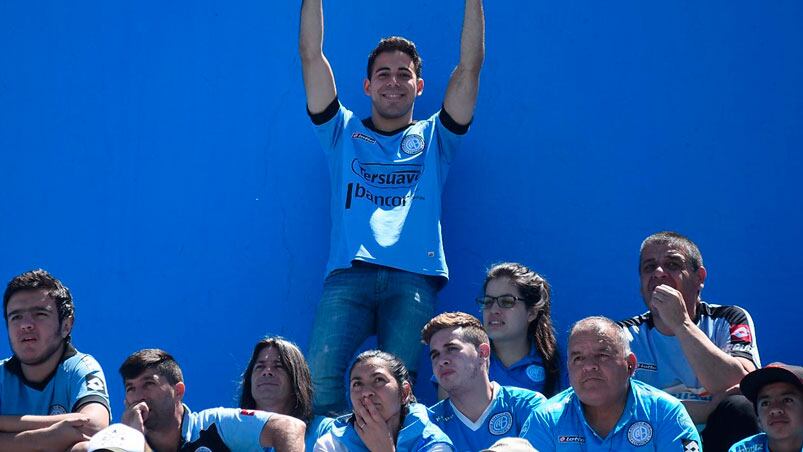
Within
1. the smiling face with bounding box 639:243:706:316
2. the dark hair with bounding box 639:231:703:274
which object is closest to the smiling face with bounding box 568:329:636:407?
the smiling face with bounding box 639:243:706:316

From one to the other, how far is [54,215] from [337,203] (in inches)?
66.3

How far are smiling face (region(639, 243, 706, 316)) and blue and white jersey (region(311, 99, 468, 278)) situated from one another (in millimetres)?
893

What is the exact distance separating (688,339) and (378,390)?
1.20 m

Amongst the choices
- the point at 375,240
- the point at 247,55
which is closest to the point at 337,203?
the point at 375,240

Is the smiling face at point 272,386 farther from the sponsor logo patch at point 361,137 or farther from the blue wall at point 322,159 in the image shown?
the sponsor logo patch at point 361,137

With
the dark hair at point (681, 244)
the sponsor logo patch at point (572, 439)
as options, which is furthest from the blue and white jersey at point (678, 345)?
the sponsor logo patch at point (572, 439)

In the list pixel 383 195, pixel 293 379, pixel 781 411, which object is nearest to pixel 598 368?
pixel 781 411

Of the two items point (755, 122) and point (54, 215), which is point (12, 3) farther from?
point (755, 122)

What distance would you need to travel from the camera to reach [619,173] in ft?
18.4

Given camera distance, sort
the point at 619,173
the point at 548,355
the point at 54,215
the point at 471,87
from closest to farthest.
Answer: the point at 548,355 < the point at 471,87 < the point at 619,173 < the point at 54,215

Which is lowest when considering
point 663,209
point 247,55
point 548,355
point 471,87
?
point 548,355

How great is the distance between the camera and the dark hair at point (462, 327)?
4.48m

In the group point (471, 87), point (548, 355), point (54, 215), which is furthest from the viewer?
point (54, 215)

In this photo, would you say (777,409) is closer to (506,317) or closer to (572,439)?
(572,439)
